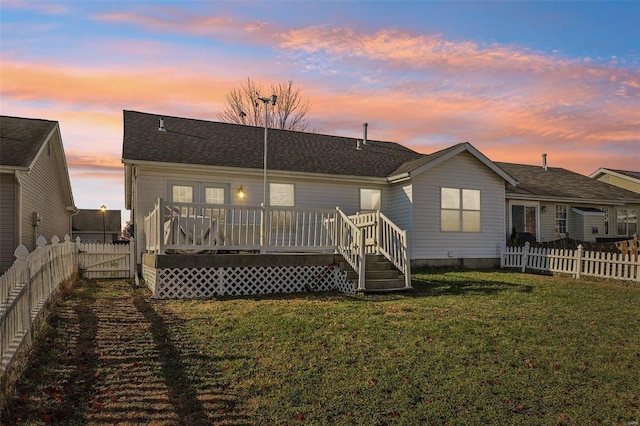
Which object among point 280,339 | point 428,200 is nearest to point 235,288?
point 280,339

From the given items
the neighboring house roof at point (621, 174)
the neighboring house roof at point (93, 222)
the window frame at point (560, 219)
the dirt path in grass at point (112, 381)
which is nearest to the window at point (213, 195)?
the dirt path in grass at point (112, 381)

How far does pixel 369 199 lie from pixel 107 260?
947 centimetres

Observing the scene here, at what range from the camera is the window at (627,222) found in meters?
25.4

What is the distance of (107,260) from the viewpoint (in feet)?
48.8

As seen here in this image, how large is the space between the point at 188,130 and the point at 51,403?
14.3m

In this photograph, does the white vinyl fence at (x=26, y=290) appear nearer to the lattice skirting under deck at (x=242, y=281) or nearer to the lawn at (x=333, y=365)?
the lawn at (x=333, y=365)

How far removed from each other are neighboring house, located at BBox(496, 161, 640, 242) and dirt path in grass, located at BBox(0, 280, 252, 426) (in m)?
17.1

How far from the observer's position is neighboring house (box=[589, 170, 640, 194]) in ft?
96.9

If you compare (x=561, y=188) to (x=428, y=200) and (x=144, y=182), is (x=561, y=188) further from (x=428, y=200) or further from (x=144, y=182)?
(x=144, y=182)

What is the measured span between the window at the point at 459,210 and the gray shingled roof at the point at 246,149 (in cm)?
246

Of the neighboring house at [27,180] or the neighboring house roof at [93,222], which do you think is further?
the neighboring house roof at [93,222]

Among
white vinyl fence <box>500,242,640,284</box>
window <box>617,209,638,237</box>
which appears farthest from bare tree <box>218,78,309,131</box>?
white vinyl fence <box>500,242,640,284</box>

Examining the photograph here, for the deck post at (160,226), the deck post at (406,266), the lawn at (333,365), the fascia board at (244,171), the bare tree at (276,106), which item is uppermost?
the bare tree at (276,106)

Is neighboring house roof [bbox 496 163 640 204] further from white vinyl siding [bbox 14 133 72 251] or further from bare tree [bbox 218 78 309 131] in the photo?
white vinyl siding [bbox 14 133 72 251]
